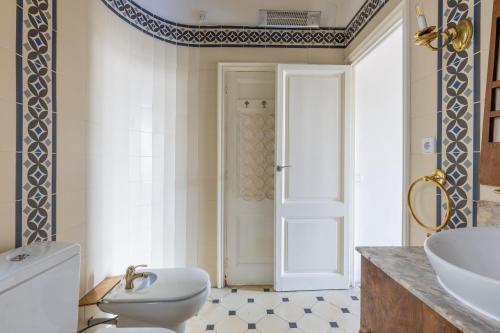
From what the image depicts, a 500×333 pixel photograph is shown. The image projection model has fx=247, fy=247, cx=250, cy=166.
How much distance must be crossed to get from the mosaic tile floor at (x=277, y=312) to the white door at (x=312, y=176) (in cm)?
10

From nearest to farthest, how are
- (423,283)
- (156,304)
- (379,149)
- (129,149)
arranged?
1. (423,283)
2. (156,304)
3. (129,149)
4. (379,149)

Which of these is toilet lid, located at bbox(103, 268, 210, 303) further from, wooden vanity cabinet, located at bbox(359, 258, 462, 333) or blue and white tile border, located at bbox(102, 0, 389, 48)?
blue and white tile border, located at bbox(102, 0, 389, 48)

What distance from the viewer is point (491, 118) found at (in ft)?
2.80

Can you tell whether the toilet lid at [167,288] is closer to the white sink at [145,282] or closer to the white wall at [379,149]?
the white sink at [145,282]

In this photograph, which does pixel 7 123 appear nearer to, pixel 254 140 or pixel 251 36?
pixel 254 140

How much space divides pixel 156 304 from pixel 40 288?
517 mm

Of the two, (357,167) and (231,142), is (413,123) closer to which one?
(357,167)

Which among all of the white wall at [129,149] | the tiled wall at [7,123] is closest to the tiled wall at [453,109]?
the white wall at [129,149]

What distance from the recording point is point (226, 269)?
213cm

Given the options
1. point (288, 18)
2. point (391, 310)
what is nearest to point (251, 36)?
point (288, 18)

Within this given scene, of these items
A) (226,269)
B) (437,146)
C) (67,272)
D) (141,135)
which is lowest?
(226,269)

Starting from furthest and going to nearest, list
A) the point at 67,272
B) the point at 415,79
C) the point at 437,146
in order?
the point at 415,79
the point at 437,146
the point at 67,272

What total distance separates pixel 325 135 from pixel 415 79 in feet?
2.69

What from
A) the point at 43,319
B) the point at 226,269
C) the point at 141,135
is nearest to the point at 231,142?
the point at 141,135
